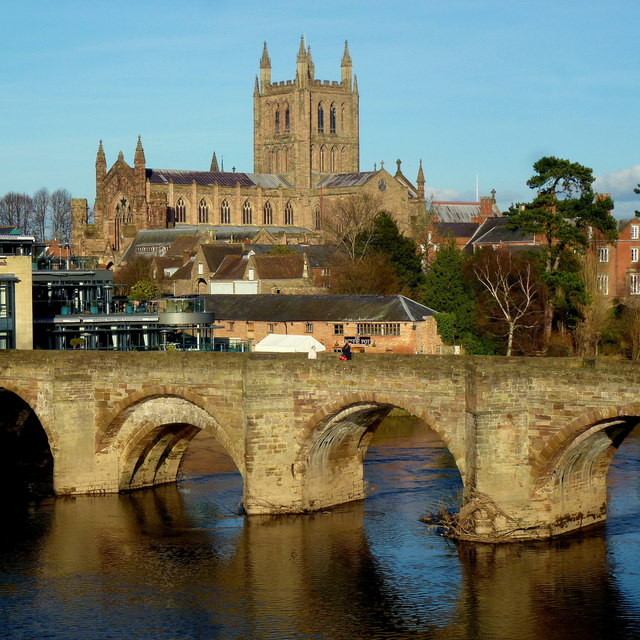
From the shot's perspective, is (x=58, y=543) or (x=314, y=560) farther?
(x=58, y=543)

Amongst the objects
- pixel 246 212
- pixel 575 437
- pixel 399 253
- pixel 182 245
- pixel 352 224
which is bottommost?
pixel 575 437

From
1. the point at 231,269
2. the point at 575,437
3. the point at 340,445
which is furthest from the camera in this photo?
the point at 231,269

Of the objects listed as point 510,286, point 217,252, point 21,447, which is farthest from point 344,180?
Answer: point 21,447

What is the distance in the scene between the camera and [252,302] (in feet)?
256

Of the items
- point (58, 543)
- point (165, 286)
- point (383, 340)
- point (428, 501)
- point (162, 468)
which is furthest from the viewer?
point (165, 286)

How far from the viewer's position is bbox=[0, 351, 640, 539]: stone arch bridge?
3638 centimetres

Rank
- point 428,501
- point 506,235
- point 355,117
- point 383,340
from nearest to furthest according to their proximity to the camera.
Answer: point 428,501, point 383,340, point 506,235, point 355,117

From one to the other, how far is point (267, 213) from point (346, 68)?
25.6m

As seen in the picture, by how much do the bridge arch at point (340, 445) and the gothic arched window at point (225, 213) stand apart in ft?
357

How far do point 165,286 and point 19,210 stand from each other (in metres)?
75.1

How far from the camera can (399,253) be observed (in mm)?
94375

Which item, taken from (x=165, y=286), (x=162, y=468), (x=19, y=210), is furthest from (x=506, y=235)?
(x=19, y=210)

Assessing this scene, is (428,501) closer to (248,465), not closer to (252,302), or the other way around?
(248,465)

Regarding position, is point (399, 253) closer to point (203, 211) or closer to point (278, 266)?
point (278, 266)
